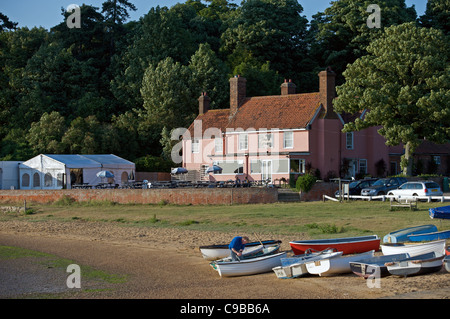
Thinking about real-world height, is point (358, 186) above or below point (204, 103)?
below

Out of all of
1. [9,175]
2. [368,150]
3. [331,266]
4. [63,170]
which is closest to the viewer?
[331,266]

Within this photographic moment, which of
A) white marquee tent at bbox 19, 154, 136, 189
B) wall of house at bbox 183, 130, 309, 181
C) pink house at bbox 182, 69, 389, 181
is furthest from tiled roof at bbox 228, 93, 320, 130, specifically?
white marquee tent at bbox 19, 154, 136, 189

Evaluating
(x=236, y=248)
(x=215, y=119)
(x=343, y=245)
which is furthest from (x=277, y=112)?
(x=236, y=248)

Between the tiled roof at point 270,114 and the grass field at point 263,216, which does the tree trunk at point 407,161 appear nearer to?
the tiled roof at point 270,114

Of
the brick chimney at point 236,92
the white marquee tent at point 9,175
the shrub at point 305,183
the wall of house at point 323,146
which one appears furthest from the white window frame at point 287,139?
the white marquee tent at point 9,175

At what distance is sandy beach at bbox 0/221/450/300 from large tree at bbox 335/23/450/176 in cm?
2308

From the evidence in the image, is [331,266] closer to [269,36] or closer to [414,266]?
[414,266]

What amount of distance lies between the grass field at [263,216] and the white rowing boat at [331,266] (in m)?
7.29

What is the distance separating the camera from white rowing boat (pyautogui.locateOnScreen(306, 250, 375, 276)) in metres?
17.3

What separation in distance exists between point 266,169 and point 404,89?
12982mm

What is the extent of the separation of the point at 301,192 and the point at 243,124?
13396 millimetres

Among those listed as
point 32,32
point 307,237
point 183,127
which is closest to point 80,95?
point 32,32

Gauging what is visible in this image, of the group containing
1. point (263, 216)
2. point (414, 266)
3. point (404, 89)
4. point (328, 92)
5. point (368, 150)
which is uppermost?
point (328, 92)

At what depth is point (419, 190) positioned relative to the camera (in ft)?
125
